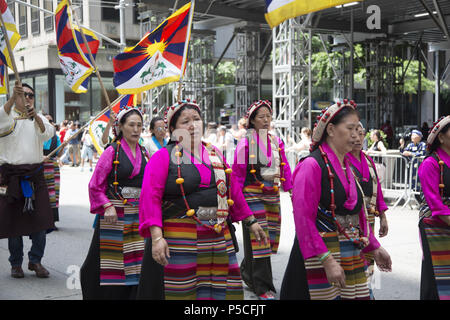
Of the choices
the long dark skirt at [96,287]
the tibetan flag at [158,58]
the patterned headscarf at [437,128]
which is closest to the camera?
the patterned headscarf at [437,128]

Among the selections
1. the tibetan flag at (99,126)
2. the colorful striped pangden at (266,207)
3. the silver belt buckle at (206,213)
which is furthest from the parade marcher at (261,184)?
the tibetan flag at (99,126)

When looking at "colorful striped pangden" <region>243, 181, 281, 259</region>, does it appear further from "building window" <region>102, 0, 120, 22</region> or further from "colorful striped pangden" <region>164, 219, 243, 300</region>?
"building window" <region>102, 0, 120, 22</region>

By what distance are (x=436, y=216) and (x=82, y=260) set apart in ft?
15.8

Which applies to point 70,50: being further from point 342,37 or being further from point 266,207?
point 342,37

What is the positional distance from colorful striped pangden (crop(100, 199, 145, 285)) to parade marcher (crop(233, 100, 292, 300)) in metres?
1.22

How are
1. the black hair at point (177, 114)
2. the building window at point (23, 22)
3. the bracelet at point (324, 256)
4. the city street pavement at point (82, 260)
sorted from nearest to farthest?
the bracelet at point (324, 256) → the black hair at point (177, 114) → the city street pavement at point (82, 260) → the building window at point (23, 22)

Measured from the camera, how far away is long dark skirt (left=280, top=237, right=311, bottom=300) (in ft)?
12.3

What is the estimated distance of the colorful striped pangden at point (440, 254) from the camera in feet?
14.7

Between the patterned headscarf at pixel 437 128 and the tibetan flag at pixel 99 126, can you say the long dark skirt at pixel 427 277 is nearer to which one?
the patterned headscarf at pixel 437 128

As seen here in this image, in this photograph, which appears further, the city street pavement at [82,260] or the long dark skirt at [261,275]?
the city street pavement at [82,260]

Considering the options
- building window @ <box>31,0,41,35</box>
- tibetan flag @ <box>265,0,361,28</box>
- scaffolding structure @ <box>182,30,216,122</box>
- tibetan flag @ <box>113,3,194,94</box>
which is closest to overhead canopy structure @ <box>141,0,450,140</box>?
scaffolding structure @ <box>182,30,216,122</box>

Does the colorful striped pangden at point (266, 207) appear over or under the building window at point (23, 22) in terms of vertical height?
under

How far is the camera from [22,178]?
6.56 meters
